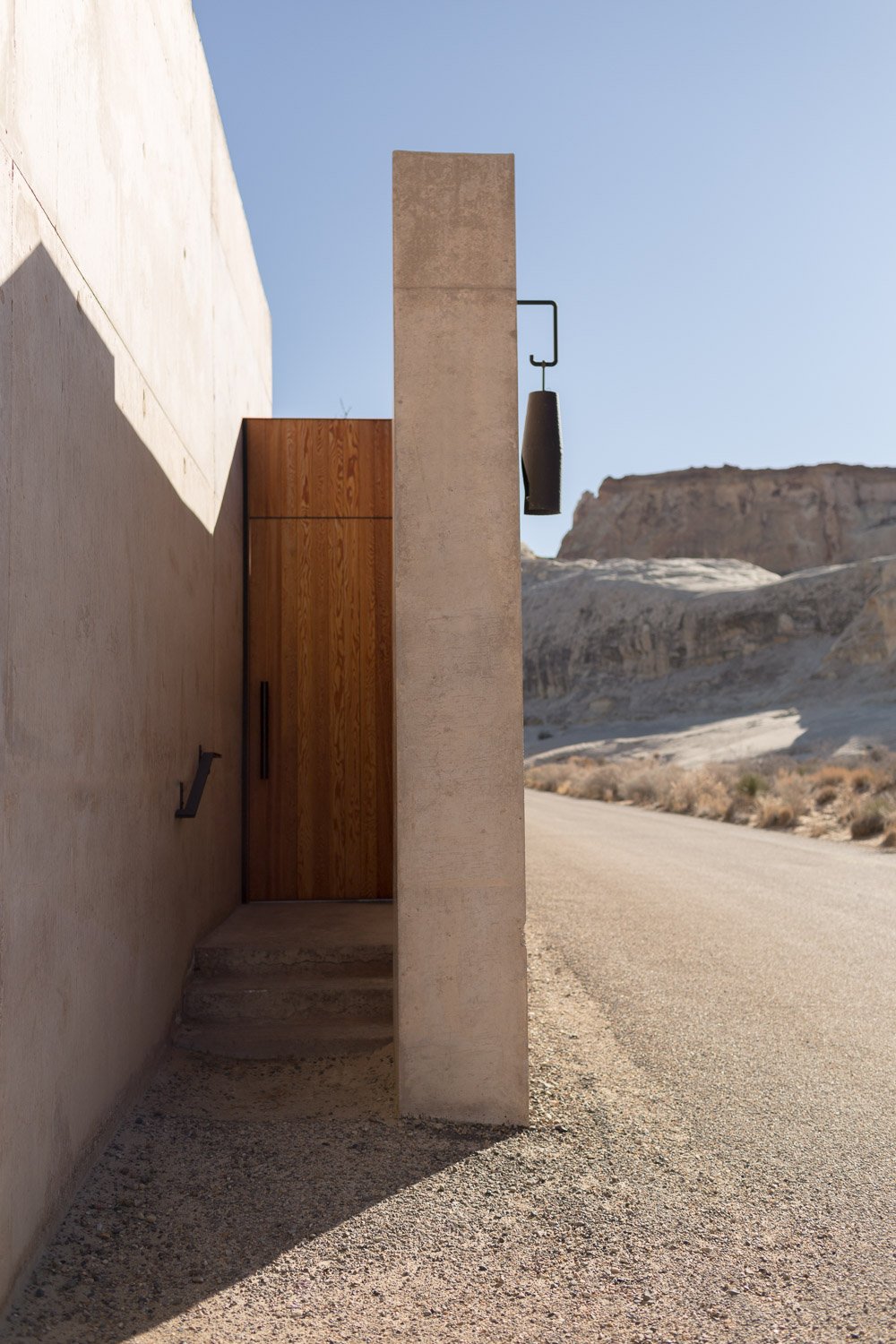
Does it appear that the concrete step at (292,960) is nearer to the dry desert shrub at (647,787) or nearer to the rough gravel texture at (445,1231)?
the rough gravel texture at (445,1231)

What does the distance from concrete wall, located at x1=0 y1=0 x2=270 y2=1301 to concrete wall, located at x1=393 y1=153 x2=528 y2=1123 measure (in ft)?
3.52

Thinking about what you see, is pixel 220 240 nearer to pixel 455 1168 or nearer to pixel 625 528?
pixel 455 1168

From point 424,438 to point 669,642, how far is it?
156 ft

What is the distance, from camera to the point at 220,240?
6.73m

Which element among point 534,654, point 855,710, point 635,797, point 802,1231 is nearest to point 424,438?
point 802,1231

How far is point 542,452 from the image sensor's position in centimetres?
503

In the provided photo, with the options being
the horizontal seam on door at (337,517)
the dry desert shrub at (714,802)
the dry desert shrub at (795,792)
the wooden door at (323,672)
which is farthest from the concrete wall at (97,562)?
the dry desert shrub at (714,802)

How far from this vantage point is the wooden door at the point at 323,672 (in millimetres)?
7332

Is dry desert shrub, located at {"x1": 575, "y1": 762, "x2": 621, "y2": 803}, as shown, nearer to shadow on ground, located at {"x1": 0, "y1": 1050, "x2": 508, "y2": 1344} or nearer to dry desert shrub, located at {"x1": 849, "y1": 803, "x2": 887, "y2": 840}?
dry desert shrub, located at {"x1": 849, "y1": 803, "x2": 887, "y2": 840}

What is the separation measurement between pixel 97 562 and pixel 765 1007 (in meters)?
4.42

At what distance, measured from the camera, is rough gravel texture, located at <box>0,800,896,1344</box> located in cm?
296

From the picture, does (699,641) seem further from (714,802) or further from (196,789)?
(196,789)

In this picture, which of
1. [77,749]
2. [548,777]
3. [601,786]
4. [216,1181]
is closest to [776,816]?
[601,786]

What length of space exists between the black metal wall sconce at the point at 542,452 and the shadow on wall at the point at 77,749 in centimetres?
166
